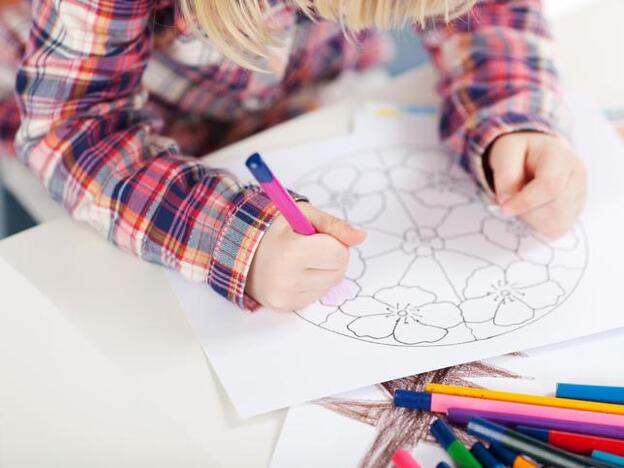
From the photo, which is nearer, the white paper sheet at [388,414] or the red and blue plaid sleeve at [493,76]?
the white paper sheet at [388,414]

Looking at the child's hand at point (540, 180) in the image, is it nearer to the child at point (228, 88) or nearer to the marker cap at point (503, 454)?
the child at point (228, 88)

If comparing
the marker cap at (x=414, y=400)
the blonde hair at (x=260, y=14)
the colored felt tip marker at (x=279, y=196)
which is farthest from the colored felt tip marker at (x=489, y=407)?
the blonde hair at (x=260, y=14)

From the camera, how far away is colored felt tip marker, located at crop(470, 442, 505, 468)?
14.9 inches

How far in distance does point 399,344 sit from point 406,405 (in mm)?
43

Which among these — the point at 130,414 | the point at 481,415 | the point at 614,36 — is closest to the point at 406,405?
the point at 481,415

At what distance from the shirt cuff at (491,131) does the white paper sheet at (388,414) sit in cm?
14

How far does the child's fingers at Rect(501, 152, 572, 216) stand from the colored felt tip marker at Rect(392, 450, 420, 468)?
195mm

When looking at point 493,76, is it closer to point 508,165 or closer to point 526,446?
point 508,165

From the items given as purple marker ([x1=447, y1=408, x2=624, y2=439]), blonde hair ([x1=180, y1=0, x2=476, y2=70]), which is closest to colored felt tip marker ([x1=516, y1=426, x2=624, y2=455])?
purple marker ([x1=447, y1=408, x2=624, y2=439])

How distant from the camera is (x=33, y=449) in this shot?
407mm

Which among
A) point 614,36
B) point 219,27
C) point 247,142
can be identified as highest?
point 219,27

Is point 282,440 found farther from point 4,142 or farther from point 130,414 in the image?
point 4,142

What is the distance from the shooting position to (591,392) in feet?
1.35

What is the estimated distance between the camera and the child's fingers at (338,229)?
1.47 feet
